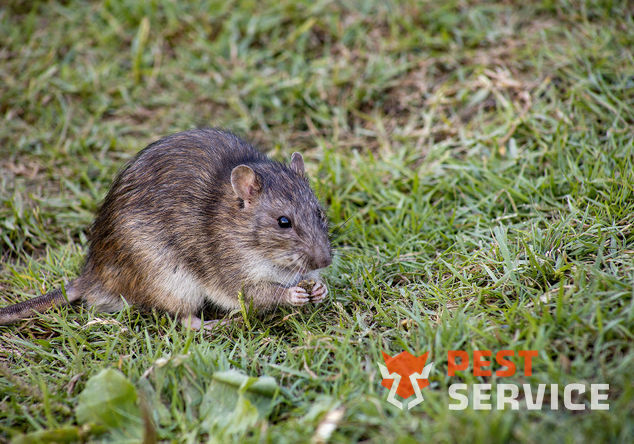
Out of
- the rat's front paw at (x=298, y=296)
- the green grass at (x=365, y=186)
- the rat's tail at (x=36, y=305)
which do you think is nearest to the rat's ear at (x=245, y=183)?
the rat's front paw at (x=298, y=296)

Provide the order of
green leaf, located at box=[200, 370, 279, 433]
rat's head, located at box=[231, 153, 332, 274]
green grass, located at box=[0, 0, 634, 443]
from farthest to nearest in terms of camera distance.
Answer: rat's head, located at box=[231, 153, 332, 274], green grass, located at box=[0, 0, 634, 443], green leaf, located at box=[200, 370, 279, 433]

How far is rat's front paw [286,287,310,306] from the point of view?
4.18m

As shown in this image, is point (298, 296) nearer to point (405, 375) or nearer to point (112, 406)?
point (405, 375)

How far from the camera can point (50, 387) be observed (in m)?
3.61

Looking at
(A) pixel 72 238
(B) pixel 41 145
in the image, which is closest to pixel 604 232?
(A) pixel 72 238

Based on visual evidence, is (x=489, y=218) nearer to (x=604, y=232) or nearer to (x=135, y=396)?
(x=604, y=232)

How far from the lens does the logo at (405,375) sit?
3182mm

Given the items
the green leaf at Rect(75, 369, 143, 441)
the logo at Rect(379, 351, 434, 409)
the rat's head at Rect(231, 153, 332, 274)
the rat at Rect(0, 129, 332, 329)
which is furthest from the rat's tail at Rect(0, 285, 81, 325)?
the logo at Rect(379, 351, 434, 409)

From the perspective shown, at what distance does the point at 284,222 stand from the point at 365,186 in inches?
52.8

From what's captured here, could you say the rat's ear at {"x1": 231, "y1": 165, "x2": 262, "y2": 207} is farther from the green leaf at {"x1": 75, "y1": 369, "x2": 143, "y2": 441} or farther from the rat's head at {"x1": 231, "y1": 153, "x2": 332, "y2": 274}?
the green leaf at {"x1": 75, "y1": 369, "x2": 143, "y2": 441}

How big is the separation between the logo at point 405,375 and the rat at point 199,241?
0.96 meters

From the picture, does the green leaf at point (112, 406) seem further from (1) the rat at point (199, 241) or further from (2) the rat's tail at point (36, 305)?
(2) the rat's tail at point (36, 305)

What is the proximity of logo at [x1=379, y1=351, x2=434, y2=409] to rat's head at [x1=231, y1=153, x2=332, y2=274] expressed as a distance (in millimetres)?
977

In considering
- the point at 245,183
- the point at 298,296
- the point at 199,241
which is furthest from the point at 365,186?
the point at 199,241
